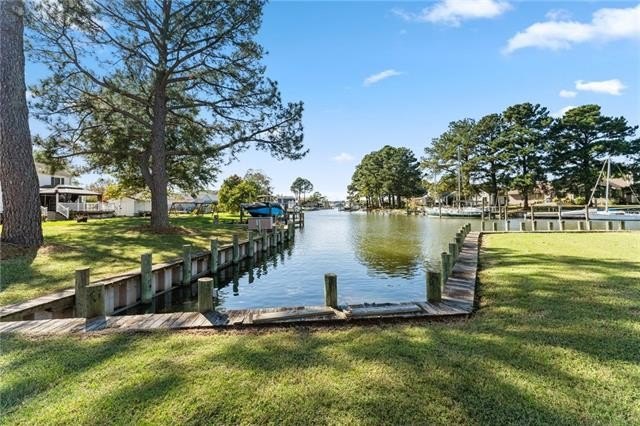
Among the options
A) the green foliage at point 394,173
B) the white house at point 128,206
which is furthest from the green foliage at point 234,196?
the green foliage at point 394,173

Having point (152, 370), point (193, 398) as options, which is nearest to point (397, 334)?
point (193, 398)

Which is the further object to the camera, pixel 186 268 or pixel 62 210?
pixel 62 210

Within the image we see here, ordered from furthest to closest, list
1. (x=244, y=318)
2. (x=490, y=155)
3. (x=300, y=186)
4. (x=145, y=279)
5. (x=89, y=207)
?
(x=300, y=186), (x=490, y=155), (x=89, y=207), (x=145, y=279), (x=244, y=318)

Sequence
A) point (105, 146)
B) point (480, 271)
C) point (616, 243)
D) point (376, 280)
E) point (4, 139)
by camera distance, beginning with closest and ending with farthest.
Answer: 1. point (480, 271)
2. point (4, 139)
3. point (376, 280)
4. point (616, 243)
5. point (105, 146)

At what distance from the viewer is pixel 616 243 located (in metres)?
12.2

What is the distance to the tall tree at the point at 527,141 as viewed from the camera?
36.9 metres

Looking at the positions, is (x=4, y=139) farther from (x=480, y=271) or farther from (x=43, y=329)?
(x=480, y=271)

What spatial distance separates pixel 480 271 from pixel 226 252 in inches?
349

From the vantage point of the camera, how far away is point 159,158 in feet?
49.6

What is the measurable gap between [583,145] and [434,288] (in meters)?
39.9

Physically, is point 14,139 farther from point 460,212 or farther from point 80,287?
point 460,212

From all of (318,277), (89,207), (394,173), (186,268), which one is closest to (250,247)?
(318,277)

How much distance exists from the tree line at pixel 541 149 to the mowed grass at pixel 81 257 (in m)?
35.0

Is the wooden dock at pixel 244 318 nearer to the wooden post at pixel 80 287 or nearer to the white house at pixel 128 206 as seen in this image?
the wooden post at pixel 80 287
